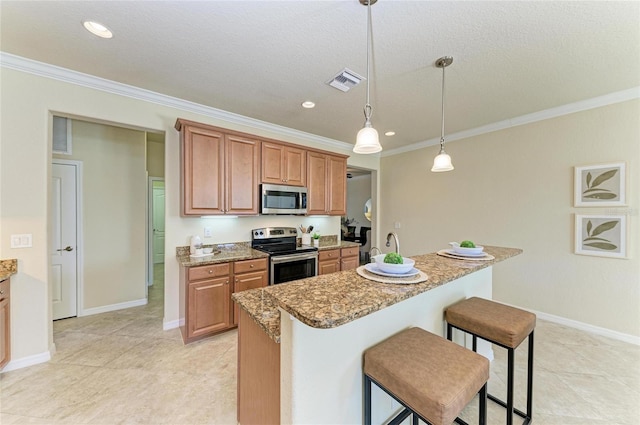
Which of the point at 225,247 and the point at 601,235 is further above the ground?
the point at 601,235

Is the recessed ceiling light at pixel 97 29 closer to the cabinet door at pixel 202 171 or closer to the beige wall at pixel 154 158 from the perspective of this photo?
the cabinet door at pixel 202 171

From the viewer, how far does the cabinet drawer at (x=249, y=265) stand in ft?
9.39

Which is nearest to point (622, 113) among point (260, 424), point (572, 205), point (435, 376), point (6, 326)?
point (572, 205)

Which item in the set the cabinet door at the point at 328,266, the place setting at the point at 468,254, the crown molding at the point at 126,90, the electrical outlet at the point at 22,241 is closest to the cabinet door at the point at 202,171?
the crown molding at the point at 126,90

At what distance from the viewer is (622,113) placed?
2.73 metres

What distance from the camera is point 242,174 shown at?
10.5ft

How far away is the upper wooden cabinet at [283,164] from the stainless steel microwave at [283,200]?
9 cm

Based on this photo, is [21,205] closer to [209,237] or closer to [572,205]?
[209,237]

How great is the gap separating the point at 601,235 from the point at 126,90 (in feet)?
18.4

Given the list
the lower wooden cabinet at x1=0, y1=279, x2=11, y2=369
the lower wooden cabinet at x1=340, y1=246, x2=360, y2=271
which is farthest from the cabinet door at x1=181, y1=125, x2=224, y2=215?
the lower wooden cabinet at x1=340, y1=246, x2=360, y2=271

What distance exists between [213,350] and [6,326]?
172 centimetres

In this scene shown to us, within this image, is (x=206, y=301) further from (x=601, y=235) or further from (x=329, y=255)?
(x=601, y=235)

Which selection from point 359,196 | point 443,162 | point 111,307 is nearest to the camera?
point 443,162

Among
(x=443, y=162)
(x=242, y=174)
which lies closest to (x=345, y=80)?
(x=443, y=162)
